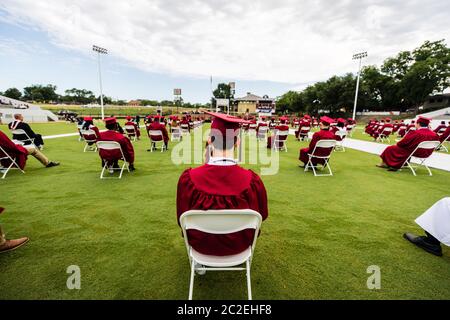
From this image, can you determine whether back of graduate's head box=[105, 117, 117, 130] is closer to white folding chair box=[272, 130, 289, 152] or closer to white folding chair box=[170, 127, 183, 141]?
white folding chair box=[272, 130, 289, 152]

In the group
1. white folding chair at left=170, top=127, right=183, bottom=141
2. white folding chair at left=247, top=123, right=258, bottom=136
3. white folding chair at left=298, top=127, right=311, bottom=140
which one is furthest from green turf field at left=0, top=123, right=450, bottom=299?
white folding chair at left=247, top=123, right=258, bottom=136

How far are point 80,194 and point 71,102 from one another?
11417 centimetres

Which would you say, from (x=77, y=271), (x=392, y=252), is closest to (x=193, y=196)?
(x=77, y=271)

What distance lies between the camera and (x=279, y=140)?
1034 centimetres

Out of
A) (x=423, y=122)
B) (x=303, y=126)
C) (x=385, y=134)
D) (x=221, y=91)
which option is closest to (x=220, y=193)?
(x=423, y=122)

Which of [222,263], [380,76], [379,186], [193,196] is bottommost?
[379,186]

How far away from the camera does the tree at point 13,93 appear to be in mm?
78806

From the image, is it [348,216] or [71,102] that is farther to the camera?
[71,102]

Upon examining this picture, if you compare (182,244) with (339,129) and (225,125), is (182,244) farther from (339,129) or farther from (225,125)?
(339,129)

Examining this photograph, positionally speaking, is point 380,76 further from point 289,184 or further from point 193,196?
point 193,196

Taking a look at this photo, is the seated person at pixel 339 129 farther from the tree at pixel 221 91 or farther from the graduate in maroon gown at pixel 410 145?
the tree at pixel 221 91

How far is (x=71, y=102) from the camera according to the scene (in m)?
96.1

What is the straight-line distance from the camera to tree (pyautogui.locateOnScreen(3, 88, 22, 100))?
259 feet

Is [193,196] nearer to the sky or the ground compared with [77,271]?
nearer to the sky
